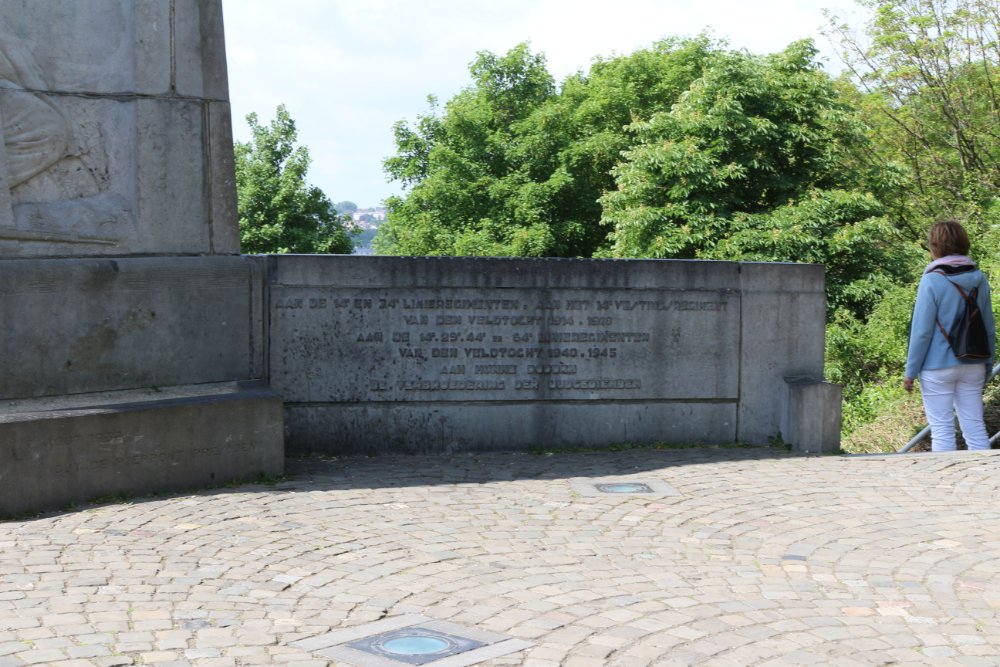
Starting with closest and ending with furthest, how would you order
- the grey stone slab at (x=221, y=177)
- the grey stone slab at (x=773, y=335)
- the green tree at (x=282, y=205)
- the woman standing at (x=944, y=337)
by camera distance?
the grey stone slab at (x=221, y=177)
the woman standing at (x=944, y=337)
the grey stone slab at (x=773, y=335)
the green tree at (x=282, y=205)

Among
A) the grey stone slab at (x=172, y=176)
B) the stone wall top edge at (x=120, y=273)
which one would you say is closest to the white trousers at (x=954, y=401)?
the stone wall top edge at (x=120, y=273)

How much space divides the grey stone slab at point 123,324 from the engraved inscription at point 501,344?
493mm

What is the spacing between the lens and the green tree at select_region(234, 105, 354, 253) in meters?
45.5

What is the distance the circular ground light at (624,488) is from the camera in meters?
7.41

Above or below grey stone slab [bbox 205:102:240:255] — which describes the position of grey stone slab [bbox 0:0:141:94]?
above

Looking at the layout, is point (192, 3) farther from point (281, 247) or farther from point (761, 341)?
point (281, 247)

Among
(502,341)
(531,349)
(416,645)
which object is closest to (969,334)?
(531,349)

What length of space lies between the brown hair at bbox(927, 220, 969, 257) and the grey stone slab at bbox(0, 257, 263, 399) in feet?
16.8

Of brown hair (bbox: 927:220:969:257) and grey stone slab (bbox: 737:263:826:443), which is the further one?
grey stone slab (bbox: 737:263:826:443)

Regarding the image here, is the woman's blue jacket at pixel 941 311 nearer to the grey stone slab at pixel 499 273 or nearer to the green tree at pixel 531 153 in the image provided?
the grey stone slab at pixel 499 273

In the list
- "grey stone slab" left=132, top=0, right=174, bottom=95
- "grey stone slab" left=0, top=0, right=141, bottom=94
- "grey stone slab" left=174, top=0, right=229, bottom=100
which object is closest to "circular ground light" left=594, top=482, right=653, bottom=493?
"grey stone slab" left=174, top=0, right=229, bottom=100

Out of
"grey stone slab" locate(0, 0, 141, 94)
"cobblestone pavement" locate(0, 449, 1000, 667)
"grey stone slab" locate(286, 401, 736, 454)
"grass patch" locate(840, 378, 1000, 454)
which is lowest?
"grass patch" locate(840, 378, 1000, 454)

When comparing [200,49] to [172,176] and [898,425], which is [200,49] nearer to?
[172,176]

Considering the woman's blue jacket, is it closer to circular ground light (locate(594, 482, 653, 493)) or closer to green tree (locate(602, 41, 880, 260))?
circular ground light (locate(594, 482, 653, 493))
